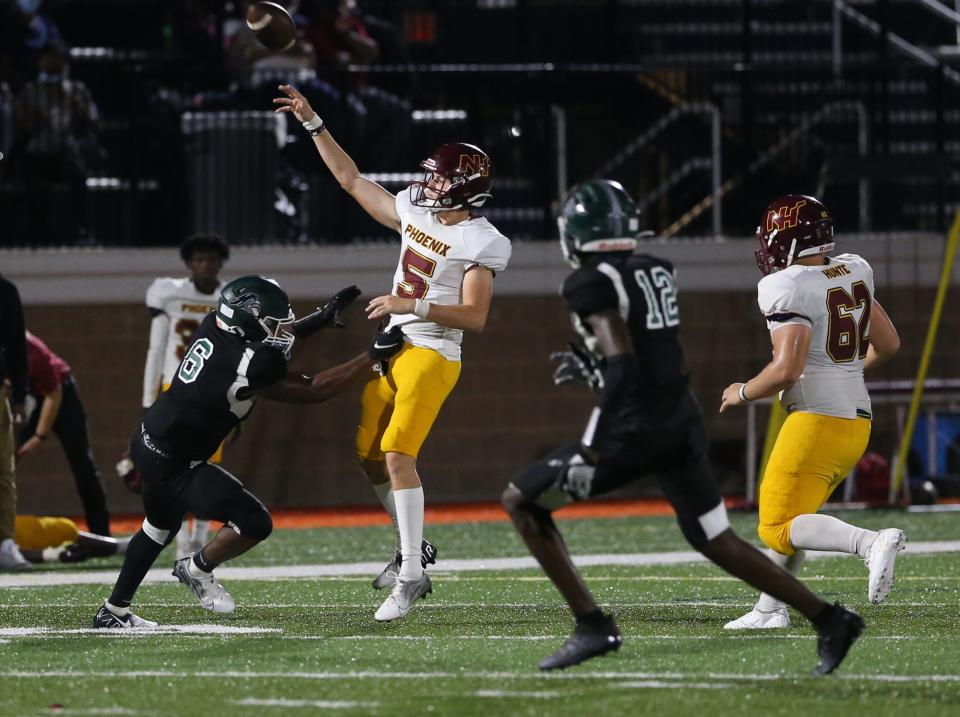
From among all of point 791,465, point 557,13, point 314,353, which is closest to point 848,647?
point 791,465

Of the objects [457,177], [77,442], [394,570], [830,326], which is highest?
[457,177]

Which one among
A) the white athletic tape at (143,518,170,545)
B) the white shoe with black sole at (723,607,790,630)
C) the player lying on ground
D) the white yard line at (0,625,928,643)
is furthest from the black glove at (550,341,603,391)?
the player lying on ground

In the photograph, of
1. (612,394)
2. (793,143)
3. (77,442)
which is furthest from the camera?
(793,143)

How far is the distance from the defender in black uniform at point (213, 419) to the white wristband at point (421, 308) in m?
0.19

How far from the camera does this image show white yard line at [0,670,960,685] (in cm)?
552

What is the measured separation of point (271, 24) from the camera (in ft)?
29.7

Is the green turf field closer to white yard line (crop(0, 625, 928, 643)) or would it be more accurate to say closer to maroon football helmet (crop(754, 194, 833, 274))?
white yard line (crop(0, 625, 928, 643))

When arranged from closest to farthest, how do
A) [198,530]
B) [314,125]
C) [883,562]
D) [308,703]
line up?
[308,703]
[883,562]
[314,125]
[198,530]

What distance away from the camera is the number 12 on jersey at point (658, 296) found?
568cm

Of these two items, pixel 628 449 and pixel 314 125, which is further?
pixel 314 125

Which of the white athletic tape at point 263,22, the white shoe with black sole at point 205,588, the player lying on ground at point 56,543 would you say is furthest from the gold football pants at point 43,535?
the white athletic tape at point 263,22

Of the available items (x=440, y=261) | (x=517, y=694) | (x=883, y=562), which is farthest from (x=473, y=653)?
(x=440, y=261)

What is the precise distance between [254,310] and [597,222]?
1766 millimetres

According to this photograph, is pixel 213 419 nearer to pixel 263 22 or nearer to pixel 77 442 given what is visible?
pixel 263 22
